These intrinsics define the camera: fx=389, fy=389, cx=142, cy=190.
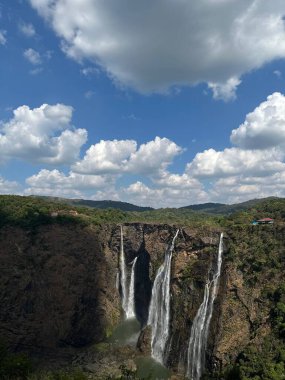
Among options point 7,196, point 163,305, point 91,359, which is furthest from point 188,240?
point 7,196

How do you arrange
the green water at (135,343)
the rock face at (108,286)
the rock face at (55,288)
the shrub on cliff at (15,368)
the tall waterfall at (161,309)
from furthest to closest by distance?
the rock face at (55,288)
the tall waterfall at (161,309)
the green water at (135,343)
the rock face at (108,286)
the shrub on cliff at (15,368)

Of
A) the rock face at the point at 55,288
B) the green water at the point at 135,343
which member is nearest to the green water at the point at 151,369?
the green water at the point at 135,343

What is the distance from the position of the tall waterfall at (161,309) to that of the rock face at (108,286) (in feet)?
4.14

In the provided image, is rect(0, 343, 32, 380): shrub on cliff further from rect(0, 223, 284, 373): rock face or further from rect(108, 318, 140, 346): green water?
rect(108, 318, 140, 346): green water

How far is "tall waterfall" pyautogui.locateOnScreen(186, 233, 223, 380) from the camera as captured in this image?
50.8 metres

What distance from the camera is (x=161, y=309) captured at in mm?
61469

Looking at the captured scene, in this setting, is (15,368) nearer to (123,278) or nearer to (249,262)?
(123,278)

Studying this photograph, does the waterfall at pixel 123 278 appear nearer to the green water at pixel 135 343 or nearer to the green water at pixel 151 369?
the green water at pixel 135 343

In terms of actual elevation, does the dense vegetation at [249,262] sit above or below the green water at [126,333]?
above

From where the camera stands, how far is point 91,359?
56.4 m

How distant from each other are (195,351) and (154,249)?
21.6 m

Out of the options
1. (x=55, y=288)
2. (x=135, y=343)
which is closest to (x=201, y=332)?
(x=135, y=343)

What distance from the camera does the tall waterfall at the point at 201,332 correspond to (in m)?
50.8

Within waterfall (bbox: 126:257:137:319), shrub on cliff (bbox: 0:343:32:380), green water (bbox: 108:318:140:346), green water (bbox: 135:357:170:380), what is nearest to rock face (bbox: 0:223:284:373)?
waterfall (bbox: 126:257:137:319)
